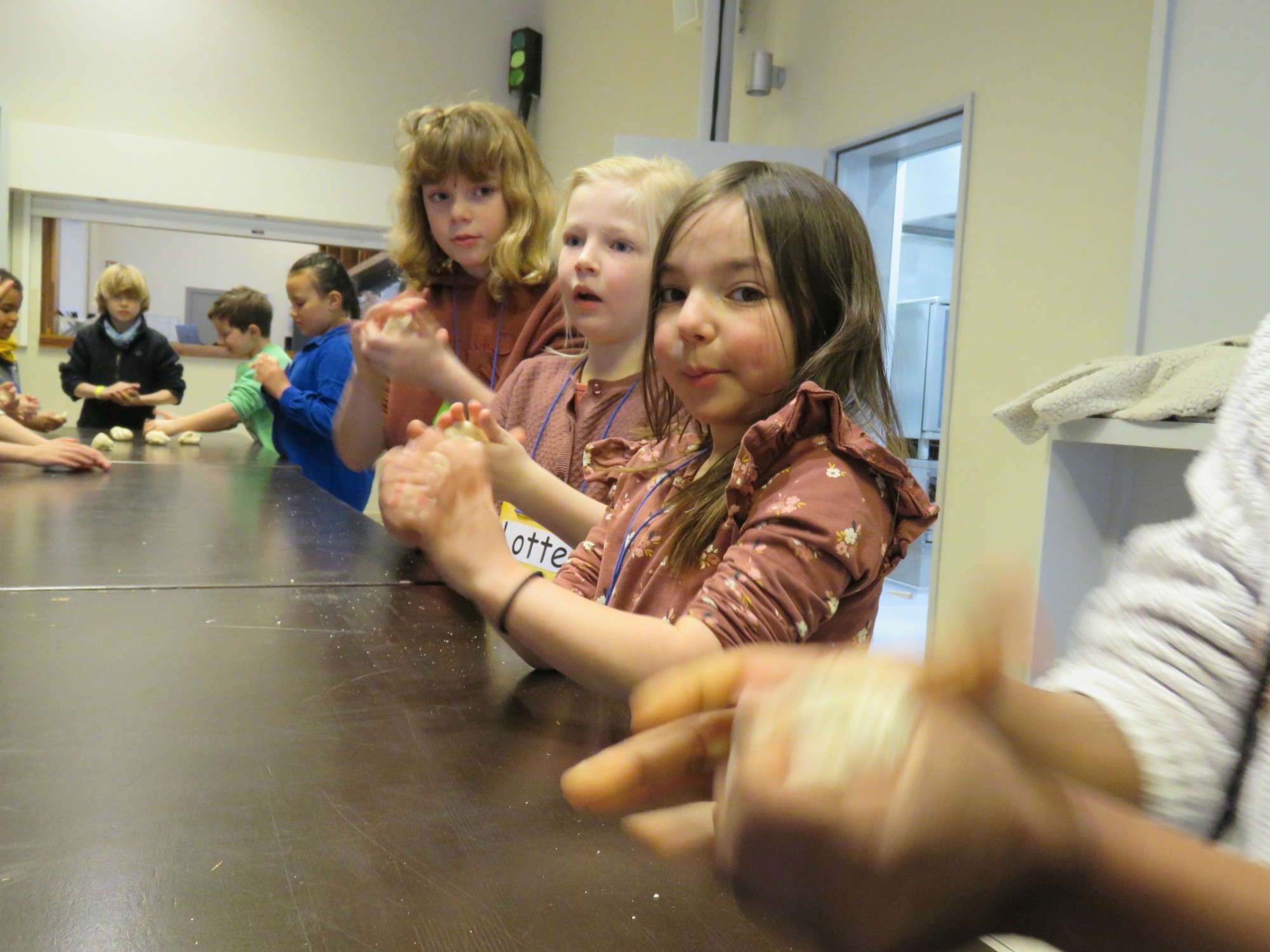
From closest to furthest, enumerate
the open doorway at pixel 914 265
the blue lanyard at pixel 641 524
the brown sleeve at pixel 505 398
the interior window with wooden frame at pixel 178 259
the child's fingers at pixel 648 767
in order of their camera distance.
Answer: the child's fingers at pixel 648 767 → the blue lanyard at pixel 641 524 → the brown sleeve at pixel 505 398 → the open doorway at pixel 914 265 → the interior window with wooden frame at pixel 178 259

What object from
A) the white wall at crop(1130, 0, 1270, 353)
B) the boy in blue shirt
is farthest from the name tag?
the boy in blue shirt

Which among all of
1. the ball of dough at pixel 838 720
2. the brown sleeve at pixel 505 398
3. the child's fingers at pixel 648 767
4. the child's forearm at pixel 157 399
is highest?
the brown sleeve at pixel 505 398

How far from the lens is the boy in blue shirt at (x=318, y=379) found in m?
2.79

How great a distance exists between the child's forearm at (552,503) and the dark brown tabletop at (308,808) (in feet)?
0.76

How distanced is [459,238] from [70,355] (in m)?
3.51

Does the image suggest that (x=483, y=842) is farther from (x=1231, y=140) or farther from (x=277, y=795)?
(x=1231, y=140)

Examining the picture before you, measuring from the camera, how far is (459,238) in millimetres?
1690

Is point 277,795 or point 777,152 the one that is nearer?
point 277,795

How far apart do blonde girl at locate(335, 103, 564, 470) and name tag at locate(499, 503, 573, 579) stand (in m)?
0.34

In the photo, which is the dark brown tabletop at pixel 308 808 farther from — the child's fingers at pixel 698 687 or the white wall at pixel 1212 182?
the white wall at pixel 1212 182

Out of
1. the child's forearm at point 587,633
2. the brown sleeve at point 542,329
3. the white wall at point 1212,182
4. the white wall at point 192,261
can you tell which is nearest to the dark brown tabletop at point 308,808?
the child's forearm at point 587,633

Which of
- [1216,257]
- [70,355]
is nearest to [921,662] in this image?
[1216,257]

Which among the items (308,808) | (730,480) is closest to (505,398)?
(730,480)

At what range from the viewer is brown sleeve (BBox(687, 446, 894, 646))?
2.29 ft
